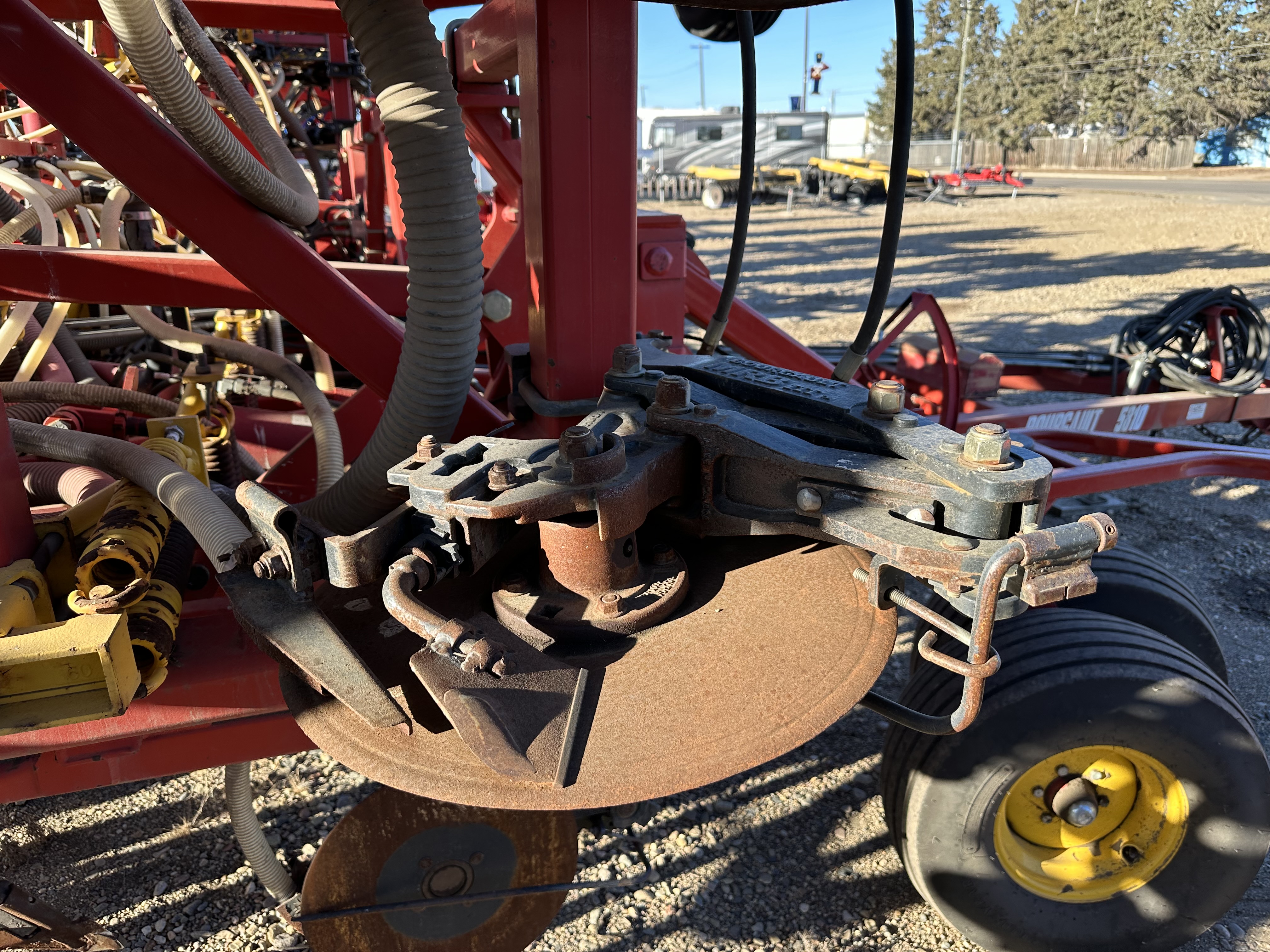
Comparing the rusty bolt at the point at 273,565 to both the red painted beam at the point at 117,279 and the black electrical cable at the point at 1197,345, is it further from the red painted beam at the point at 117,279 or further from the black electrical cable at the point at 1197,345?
the black electrical cable at the point at 1197,345

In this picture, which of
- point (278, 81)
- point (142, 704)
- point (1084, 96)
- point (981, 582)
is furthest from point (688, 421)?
point (1084, 96)

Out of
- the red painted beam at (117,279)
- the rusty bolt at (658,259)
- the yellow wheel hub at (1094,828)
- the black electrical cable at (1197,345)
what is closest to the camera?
the yellow wheel hub at (1094,828)

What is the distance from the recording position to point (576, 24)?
4.29 feet

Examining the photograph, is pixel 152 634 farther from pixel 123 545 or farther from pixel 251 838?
pixel 251 838

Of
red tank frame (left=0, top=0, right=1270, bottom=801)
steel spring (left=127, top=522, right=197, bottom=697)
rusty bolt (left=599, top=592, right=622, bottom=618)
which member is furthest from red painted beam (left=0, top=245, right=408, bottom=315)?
rusty bolt (left=599, top=592, right=622, bottom=618)

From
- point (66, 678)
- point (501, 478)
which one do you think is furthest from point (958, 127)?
point (66, 678)

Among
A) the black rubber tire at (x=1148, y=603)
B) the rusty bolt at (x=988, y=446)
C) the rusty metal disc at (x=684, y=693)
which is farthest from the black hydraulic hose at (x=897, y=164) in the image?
the black rubber tire at (x=1148, y=603)

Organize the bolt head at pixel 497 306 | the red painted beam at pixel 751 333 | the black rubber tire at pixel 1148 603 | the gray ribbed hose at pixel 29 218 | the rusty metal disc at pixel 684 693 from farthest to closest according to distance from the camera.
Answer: the red painted beam at pixel 751 333
the gray ribbed hose at pixel 29 218
the black rubber tire at pixel 1148 603
the bolt head at pixel 497 306
the rusty metal disc at pixel 684 693

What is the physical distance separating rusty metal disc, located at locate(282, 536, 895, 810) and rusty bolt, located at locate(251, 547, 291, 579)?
16cm

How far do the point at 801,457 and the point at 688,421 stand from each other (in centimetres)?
18

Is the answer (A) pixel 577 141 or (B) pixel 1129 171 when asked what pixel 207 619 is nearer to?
(A) pixel 577 141

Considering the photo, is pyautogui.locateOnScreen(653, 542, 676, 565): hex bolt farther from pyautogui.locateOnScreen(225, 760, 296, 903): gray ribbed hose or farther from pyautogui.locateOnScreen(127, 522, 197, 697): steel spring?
pyautogui.locateOnScreen(225, 760, 296, 903): gray ribbed hose

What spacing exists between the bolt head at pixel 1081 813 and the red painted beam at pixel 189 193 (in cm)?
165

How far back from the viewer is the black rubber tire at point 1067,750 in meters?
1.64
